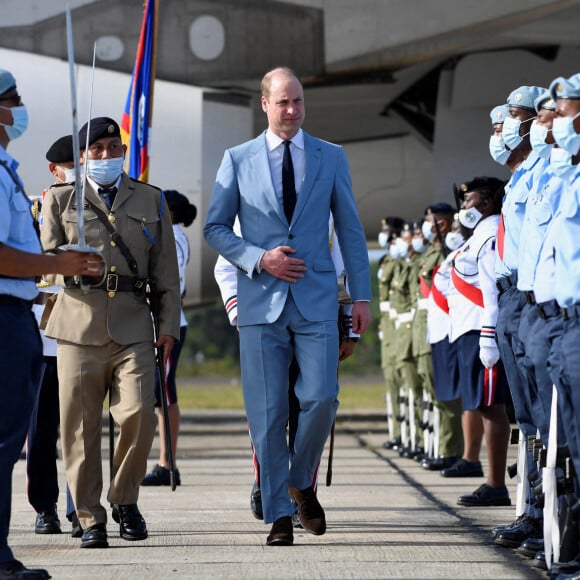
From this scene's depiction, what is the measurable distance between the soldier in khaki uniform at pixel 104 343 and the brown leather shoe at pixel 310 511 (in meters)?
0.65

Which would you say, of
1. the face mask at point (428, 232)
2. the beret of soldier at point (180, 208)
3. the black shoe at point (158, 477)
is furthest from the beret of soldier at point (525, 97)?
the face mask at point (428, 232)

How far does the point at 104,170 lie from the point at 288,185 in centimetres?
78

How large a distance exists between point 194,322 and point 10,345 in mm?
73212

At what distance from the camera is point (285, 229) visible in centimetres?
533

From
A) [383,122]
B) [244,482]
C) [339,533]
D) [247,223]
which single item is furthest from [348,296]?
[383,122]

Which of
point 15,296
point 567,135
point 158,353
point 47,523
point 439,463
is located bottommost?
point 439,463

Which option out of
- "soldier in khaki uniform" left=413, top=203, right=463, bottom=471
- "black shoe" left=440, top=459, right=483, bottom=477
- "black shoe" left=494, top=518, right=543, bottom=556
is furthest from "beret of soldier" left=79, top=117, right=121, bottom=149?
"soldier in khaki uniform" left=413, top=203, right=463, bottom=471

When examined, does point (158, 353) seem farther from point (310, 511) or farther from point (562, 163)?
point (562, 163)

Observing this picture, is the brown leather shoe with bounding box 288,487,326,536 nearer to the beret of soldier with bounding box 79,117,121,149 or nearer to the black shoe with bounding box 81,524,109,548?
the black shoe with bounding box 81,524,109,548

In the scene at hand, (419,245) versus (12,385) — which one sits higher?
(419,245)

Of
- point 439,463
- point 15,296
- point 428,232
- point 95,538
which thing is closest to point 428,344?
point 428,232

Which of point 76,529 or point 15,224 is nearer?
point 15,224

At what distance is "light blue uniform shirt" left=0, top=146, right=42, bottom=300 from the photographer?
14.2 feet

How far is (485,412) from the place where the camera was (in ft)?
24.1
